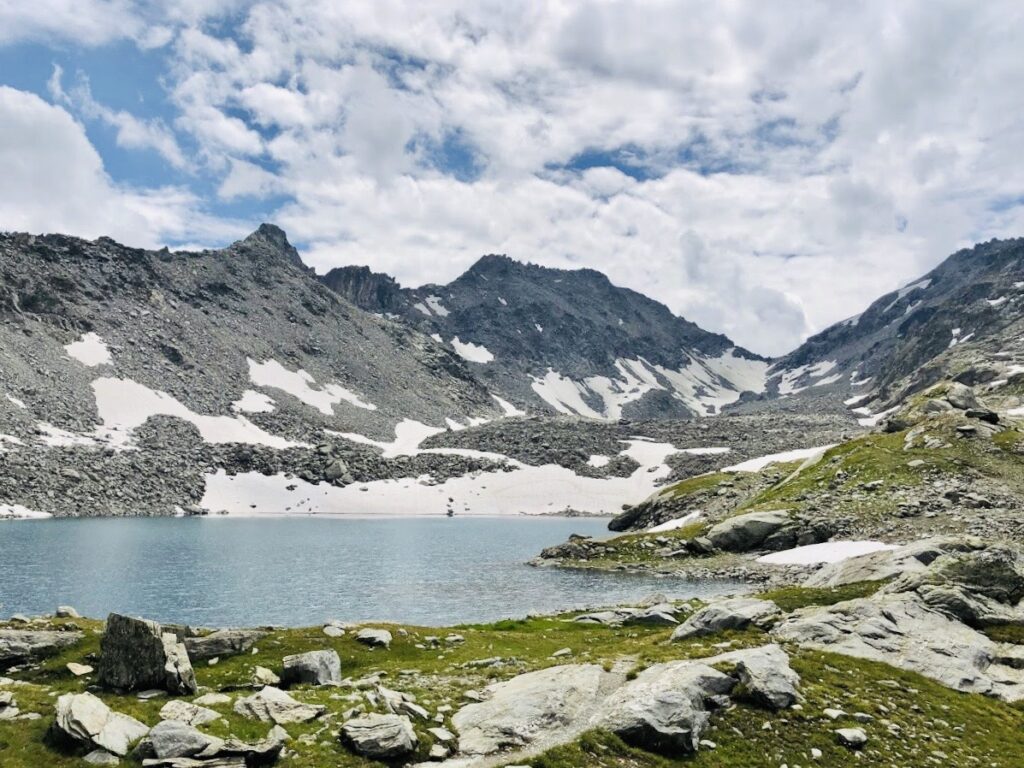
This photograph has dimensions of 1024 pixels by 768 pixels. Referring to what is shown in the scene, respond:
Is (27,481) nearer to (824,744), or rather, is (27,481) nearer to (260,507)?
(260,507)

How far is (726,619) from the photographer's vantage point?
105 ft

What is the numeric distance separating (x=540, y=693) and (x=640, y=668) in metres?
4.85

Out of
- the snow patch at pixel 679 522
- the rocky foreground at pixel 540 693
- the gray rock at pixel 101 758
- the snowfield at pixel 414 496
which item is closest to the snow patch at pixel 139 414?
the snowfield at pixel 414 496

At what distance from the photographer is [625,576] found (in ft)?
240

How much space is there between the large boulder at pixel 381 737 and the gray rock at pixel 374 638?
1301cm

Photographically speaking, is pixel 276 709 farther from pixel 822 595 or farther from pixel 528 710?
pixel 822 595

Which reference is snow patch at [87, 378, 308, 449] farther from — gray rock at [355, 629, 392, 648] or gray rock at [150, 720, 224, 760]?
gray rock at [150, 720, 224, 760]

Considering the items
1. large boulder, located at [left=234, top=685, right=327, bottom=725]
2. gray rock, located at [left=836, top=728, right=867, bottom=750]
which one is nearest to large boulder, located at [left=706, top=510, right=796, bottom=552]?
gray rock, located at [left=836, top=728, right=867, bottom=750]

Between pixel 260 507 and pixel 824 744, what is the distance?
161011mm

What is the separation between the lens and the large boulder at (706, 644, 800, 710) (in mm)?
21531

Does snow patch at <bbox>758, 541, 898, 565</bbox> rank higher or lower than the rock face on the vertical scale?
higher

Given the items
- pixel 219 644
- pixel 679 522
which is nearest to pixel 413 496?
pixel 679 522

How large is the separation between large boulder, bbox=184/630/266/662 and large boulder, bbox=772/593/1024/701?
22.3 meters

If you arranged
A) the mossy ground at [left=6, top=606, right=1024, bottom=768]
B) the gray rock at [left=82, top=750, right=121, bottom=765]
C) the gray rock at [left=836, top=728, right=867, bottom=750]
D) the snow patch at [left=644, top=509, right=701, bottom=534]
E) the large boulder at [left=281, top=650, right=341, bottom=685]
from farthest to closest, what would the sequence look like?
the snow patch at [left=644, top=509, right=701, bottom=534] < the large boulder at [left=281, top=650, right=341, bottom=685] < the gray rock at [left=836, top=728, right=867, bottom=750] < the mossy ground at [left=6, top=606, right=1024, bottom=768] < the gray rock at [left=82, top=750, right=121, bottom=765]
